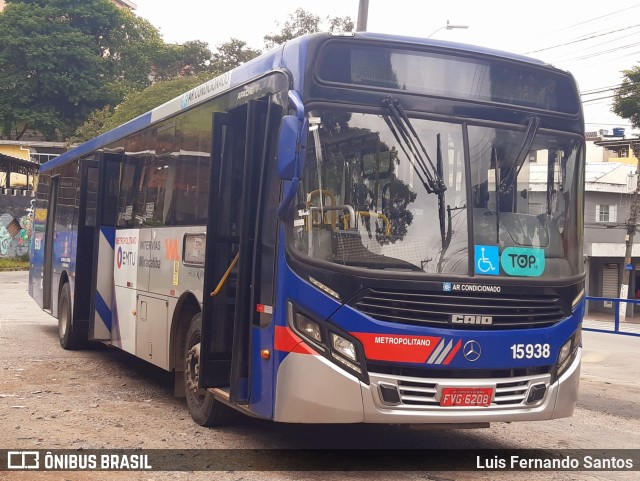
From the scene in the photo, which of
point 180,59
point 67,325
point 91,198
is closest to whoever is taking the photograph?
point 91,198

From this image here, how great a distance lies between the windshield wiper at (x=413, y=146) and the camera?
687 cm

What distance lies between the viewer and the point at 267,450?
7570mm

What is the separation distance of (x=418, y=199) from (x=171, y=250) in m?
3.37

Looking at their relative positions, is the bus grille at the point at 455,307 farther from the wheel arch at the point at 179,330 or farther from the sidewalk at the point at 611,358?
the sidewalk at the point at 611,358

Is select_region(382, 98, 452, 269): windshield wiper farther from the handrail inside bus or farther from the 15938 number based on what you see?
the handrail inside bus

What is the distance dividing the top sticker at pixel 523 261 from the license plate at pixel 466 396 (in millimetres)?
914

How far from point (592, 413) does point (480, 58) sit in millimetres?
4858

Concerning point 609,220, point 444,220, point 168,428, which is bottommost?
point 168,428

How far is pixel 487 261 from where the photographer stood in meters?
6.94

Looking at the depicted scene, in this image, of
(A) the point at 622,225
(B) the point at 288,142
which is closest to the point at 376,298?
(B) the point at 288,142

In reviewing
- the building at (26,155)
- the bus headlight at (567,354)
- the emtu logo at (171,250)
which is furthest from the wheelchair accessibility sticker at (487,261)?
the building at (26,155)

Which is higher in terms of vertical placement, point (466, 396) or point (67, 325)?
point (466, 396)

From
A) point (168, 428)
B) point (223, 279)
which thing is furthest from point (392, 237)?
point (168, 428)

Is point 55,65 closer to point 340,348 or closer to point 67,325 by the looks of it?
point 67,325
